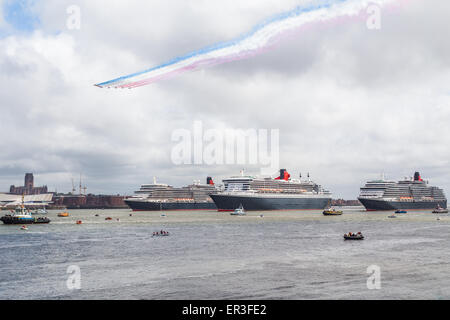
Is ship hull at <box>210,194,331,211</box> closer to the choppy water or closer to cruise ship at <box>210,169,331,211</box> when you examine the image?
cruise ship at <box>210,169,331,211</box>

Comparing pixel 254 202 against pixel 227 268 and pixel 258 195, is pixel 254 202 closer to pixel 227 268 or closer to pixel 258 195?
pixel 258 195

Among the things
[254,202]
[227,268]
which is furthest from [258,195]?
[227,268]

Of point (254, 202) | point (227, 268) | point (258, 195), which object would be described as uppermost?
point (258, 195)

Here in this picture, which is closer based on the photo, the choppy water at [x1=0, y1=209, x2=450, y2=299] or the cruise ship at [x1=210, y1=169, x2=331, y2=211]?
the choppy water at [x1=0, y1=209, x2=450, y2=299]

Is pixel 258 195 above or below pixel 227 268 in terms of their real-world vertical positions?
above

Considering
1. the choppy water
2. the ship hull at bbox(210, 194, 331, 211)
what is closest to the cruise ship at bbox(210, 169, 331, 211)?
the ship hull at bbox(210, 194, 331, 211)

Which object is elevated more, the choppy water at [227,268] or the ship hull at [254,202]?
the ship hull at [254,202]

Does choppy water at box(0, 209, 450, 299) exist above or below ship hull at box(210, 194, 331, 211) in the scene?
below

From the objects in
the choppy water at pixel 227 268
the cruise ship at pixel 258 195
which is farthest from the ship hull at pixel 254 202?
the choppy water at pixel 227 268

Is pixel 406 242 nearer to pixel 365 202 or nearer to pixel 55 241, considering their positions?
pixel 55 241

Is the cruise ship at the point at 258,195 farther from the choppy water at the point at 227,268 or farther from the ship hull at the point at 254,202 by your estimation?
the choppy water at the point at 227,268

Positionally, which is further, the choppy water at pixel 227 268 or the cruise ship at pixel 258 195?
the cruise ship at pixel 258 195
